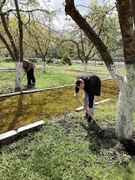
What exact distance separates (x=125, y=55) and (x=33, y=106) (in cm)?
358

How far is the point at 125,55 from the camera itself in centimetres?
354

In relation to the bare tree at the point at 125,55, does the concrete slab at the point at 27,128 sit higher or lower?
lower

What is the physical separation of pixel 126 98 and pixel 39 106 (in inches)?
124

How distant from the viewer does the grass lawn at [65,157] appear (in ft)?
10.1

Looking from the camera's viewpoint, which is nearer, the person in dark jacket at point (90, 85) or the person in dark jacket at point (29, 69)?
the person in dark jacket at point (90, 85)

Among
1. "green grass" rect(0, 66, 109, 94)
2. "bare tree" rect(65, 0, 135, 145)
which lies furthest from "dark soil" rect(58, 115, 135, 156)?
"green grass" rect(0, 66, 109, 94)

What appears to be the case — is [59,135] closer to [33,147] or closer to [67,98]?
[33,147]

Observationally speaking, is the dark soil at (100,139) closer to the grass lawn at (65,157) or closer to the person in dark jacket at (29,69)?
the grass lawn at (65,157)

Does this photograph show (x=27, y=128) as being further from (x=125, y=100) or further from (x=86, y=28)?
(x=86, y=28)

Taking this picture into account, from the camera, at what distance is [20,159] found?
337cm

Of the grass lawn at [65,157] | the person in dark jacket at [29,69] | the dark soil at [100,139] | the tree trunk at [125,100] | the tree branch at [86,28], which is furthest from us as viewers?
the person in dark jacket at [29,69]

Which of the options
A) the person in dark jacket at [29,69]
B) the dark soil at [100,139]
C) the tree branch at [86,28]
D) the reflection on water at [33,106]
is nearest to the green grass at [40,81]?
the person in dark jacket at [29,69]

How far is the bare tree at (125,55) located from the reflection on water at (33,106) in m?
2.15

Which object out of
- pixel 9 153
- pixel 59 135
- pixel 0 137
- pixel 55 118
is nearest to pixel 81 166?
pixel 59 135
